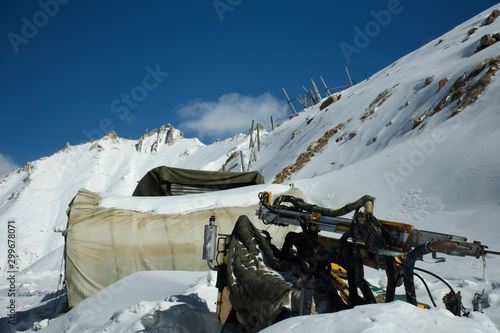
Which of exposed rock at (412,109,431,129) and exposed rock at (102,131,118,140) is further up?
exposed rock at (102,131,118,140)

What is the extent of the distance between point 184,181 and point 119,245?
4320 millimetres

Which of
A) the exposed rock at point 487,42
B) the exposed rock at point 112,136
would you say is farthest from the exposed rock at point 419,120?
the exposed rock at point 112,136

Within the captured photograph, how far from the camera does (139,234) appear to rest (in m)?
8.29

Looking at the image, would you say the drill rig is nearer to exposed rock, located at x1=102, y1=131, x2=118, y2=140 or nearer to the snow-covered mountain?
the snow-covered mountain

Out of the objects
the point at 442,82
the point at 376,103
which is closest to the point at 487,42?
the point at 442,82

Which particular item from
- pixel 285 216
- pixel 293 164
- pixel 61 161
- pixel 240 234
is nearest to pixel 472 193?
pixel 285 216

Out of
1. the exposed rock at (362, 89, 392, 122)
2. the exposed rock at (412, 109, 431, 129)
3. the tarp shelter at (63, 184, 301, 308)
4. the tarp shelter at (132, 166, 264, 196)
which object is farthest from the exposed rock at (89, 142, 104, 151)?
the exposed rock at (412, 109, 431, 129)

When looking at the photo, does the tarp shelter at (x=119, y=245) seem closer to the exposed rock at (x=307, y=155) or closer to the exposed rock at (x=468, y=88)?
the exposed rock at (x=468, y=88)

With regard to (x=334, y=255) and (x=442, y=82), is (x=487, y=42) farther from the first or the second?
(x=334, y=255)

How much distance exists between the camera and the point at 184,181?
12.1 meters

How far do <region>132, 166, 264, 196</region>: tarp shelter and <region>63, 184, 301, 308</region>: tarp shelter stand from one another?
3166mm

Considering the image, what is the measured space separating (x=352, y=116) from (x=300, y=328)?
20.9 m

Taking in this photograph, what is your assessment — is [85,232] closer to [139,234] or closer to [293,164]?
[139,234]

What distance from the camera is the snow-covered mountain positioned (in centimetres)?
745
